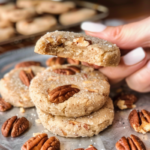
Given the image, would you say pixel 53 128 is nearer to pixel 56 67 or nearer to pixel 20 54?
pixel 56 67

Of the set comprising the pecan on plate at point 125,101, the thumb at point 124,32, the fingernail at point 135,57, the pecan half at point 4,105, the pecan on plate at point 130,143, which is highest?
the thumb at point 124,32

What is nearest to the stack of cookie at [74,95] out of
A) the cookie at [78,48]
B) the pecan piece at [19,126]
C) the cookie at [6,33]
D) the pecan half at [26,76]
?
the cookie at [78,48]

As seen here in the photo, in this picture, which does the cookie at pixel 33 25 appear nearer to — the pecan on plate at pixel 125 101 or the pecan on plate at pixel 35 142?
the pecan on plate at pixel 125 101

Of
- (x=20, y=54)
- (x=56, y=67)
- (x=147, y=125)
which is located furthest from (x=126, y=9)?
(x=147, y=125)

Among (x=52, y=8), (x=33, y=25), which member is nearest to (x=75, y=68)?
(x=33, y=25)

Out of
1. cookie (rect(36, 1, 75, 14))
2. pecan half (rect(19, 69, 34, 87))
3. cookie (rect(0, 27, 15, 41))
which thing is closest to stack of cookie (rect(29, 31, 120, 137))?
pecan half (rect(19, 69, 34, 87))

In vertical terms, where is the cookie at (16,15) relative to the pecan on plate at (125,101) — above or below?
above

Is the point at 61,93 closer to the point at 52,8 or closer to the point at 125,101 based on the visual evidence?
the point at 125,101

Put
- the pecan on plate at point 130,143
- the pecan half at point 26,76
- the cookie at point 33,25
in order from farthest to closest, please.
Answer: the cookie at point 33,25, the pecan half at point 26,76, the pecan on plate at point 130,143
